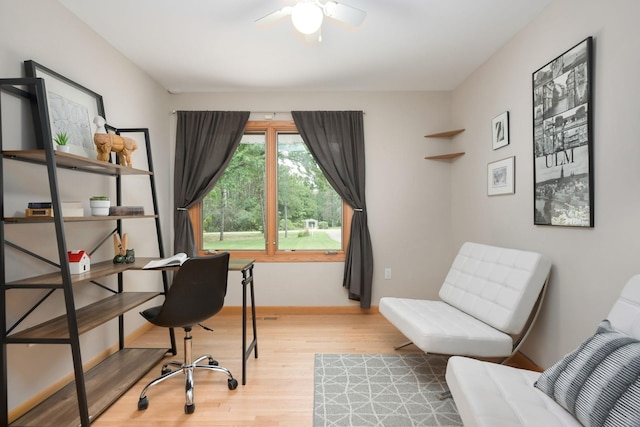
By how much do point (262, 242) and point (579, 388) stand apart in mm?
3134

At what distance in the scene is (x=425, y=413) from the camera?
1.94 meters

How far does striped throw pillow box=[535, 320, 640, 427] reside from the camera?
1.10 m

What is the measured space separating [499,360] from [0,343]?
331 cm

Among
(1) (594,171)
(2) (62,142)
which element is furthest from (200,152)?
(1) (594,171)

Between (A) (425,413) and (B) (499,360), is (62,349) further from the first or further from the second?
(B) (499,360)

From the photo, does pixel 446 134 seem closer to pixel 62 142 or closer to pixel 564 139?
pixel 564 139

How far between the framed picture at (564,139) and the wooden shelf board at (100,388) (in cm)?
308

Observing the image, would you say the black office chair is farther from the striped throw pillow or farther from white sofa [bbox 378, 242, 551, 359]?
the striped throw pillow

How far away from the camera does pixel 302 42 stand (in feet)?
7.38

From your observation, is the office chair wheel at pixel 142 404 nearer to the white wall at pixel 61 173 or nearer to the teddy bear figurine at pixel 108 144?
the white wall at pixel 61 173

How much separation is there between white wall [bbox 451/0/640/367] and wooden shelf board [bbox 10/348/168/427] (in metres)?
2.91

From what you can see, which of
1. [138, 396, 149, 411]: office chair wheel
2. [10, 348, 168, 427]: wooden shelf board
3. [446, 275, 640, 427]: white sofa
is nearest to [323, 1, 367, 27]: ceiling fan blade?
[446, 275, 640, 427]: white sofa

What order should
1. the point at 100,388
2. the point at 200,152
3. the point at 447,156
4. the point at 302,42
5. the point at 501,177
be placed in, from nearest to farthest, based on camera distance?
the point at 100,388
the point at 302,42
the point at 501,177
the point at 447,156
the point at 200,152

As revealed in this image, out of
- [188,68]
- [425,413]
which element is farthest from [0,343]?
[188,68]
